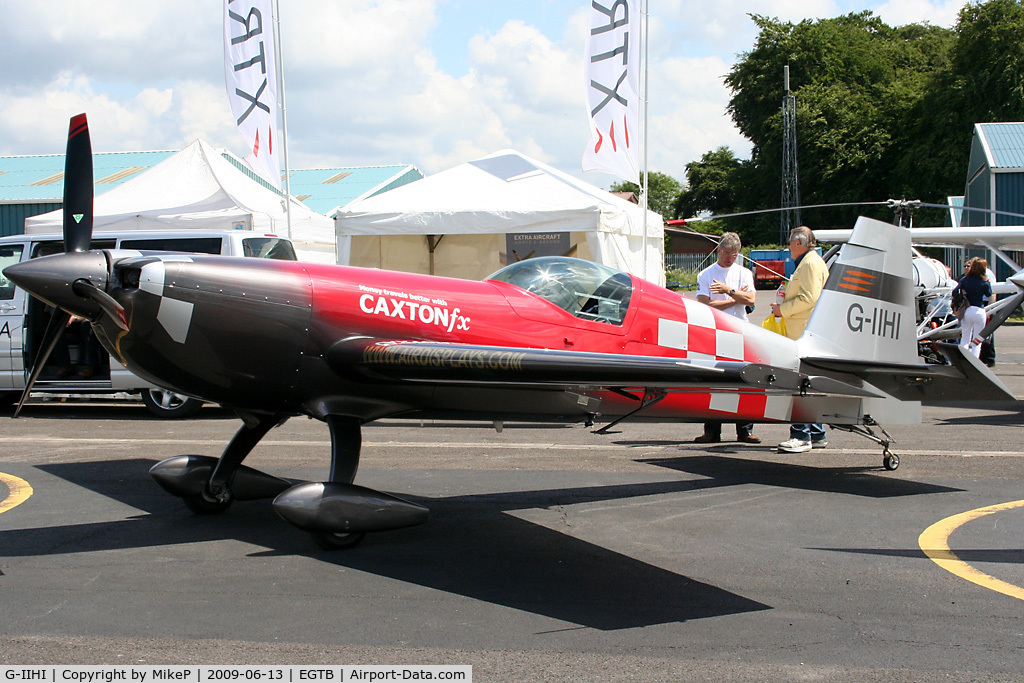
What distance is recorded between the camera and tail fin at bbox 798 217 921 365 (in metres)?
6.56

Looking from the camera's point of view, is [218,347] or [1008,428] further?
[1008,428]

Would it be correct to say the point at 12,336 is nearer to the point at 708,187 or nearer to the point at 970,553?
the point at 970,553

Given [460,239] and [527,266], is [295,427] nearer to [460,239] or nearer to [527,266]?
[527,266]

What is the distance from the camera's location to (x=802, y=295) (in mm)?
7715

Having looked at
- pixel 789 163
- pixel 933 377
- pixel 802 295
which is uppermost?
pixel 789 163

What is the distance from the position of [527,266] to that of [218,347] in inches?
81.2

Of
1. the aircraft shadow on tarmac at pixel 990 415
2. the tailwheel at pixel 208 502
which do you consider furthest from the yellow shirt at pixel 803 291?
the tailwheel at pixel 208 502

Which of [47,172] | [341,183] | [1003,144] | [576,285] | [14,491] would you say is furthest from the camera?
[341,183]

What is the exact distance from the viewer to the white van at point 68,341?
977 cm

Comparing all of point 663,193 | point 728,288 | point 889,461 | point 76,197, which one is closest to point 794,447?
point 889,461

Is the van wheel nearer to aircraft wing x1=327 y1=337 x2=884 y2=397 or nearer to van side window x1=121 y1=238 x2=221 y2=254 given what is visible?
van side window x1=121 y1=238 x2=221 y2=254

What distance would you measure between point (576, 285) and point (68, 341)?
23.2ft

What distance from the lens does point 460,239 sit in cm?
1528

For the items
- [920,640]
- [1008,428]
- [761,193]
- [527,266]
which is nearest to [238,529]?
[527,266]
